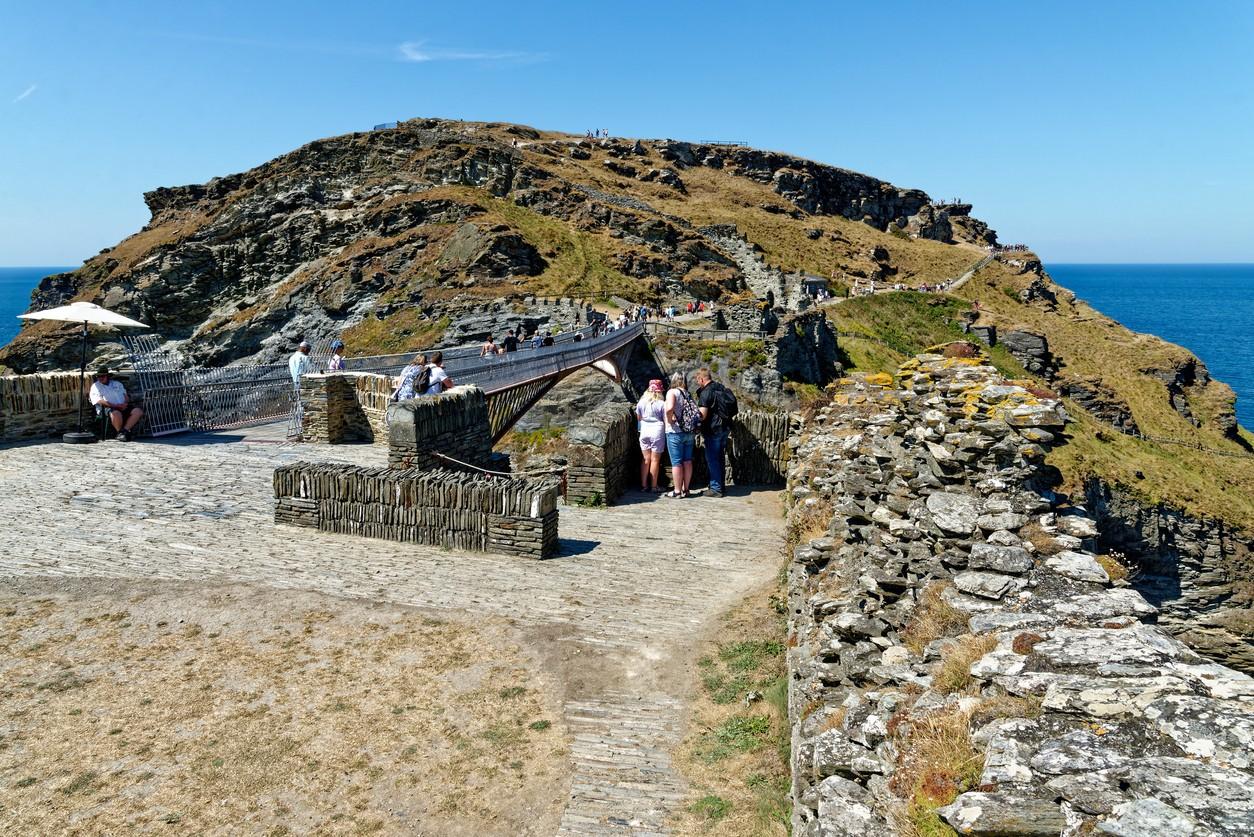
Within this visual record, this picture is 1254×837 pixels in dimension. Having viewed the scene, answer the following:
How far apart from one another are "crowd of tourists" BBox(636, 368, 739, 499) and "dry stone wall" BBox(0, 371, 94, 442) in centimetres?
1171

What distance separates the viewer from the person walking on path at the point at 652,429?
1347cm

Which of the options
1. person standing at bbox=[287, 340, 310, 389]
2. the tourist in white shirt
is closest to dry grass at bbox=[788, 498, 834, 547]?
the tourist in white shirt

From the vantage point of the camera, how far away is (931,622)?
4.30 metres

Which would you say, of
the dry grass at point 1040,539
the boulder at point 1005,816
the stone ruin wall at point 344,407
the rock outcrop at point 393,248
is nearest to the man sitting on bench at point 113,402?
the stone ruin wall at point 344,407

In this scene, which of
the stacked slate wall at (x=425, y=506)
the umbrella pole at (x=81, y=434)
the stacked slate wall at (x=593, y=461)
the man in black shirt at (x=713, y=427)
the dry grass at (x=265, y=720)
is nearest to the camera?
the dry grass at (x=265, y=720)

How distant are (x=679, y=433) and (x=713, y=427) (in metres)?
0.77

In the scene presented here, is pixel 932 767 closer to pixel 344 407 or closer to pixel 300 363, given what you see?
pixel 344 407

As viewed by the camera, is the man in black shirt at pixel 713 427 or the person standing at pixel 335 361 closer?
the man in black shirt at pixel 713 427

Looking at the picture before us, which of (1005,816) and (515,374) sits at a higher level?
(515,374)

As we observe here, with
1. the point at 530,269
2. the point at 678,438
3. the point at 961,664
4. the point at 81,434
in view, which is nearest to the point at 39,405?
the point at 81,434

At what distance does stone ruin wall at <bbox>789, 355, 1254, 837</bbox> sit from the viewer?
7.79ft

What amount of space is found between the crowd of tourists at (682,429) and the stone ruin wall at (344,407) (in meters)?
6.11

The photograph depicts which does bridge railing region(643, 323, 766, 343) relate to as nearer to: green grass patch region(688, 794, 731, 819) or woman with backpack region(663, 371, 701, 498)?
woman with backpack region(663, 371, 701, 498)

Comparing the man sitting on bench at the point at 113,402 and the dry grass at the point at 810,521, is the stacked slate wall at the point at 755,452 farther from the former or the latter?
the man sitting on bench at the point at 113,402
